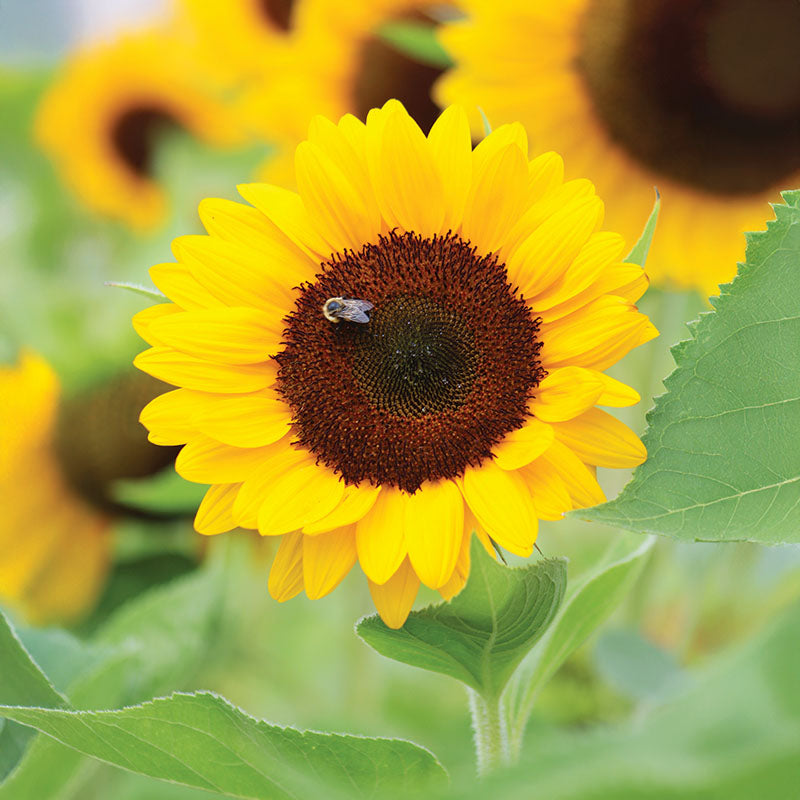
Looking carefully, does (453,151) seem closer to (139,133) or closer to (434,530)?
(434,530)

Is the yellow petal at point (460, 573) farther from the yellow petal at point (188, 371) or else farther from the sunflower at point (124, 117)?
the sunflower at point (124, 117)

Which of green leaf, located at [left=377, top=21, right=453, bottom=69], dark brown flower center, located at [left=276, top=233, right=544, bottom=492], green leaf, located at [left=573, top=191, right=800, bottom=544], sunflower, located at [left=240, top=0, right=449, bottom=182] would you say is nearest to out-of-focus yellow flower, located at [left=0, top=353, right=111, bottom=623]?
sunflower, located at [left=240, top=0, right=449, bottom=182]

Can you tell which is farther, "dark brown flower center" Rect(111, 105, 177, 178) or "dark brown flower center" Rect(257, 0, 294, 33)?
"dark brown flower center" Rect(111, 105, 177, 178)

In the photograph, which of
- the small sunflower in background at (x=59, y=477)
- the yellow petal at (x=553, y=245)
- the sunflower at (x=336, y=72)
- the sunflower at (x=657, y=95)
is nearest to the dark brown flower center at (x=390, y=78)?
the sunflower at (x=336, y=72)

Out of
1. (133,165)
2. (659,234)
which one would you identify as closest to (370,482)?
(659,234)

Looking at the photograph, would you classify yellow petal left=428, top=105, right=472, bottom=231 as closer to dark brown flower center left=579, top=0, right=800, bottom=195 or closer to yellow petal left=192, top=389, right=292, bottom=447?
yellow petal left=192, top=389, right=292, bottom=447

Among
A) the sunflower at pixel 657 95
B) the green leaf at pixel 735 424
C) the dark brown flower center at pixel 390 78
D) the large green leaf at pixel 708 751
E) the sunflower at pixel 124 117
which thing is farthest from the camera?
the sunflower at pixel 124 117

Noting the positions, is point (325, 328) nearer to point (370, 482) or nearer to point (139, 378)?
point (370, 482)

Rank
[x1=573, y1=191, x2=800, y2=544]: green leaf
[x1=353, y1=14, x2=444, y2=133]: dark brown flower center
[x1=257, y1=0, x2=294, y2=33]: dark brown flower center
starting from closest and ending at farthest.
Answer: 1. [x1=573, y1=191, x2=800, y2=544]: green leaf
2. [x1=353, y1=14, x2=444, y2=133]: dark brown flower center
3. [x1=257, y1=0, x2=294, y2=33]: dark brown flower center
